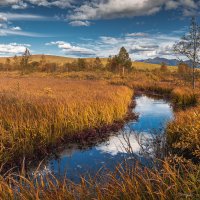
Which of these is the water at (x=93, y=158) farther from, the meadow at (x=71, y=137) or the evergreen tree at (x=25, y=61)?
the evergreen tree at (x=25, y=61)

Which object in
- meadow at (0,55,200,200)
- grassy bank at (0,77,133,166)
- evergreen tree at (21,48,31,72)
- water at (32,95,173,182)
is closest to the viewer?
meadow at (0,55,200,200)

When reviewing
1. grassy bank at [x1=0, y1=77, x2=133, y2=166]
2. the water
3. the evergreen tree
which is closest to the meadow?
grassy bank at [x1=0, y1=77, x2=133, y2=166]

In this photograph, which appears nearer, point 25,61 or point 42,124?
point 42,124

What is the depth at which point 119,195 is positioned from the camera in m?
3.81

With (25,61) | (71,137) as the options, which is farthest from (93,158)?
(25,61)

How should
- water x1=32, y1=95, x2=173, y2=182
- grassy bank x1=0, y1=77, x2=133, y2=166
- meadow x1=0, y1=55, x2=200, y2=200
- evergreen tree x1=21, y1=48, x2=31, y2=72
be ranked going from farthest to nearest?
evergreen tree x1=21, y1=48, x2=31, y2=72 → grassy bank x1=0, y1=77, x2=133, y2=166 → water x1=32, y1=95, x2=173, y2=182 → meadow x1=0, y1=55, x2=200, y2=200

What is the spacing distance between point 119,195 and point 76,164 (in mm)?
4486

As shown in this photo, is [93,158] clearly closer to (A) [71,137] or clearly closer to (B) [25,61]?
(A) [71,137]

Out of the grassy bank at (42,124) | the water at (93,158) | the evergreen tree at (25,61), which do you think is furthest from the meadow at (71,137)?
the evergreen tree at (25,61)

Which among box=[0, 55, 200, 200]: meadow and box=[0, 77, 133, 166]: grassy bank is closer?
box=[0, 55, 200, 200]: meadow

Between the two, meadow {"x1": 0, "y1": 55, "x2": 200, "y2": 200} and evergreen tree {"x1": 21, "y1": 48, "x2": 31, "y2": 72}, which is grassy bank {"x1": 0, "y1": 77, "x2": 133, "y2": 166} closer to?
meadow {"x1": 0, "y1": 55, "x2": 200, "y2": 200}

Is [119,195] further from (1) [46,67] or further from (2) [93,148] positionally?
(1) [46,67]

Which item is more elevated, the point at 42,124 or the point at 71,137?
the point at 42,124

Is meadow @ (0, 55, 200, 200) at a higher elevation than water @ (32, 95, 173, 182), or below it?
higher
